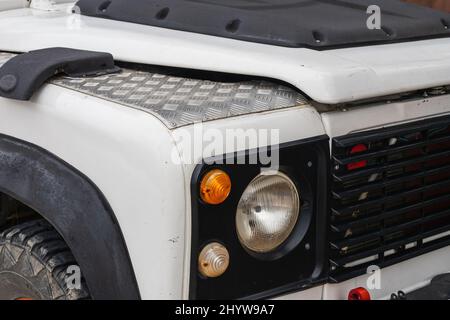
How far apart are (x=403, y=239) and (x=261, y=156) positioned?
0.62 meters

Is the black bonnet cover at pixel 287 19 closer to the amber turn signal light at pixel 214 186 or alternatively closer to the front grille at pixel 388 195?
the front grille at pixel 388 195

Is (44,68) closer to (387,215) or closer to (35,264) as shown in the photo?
(35,264)

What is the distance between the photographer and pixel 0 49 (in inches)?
103

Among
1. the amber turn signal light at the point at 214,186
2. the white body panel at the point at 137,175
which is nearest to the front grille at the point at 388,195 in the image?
the amber turn signal light at the point at 214,186

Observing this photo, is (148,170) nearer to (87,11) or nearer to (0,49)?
(0,49)

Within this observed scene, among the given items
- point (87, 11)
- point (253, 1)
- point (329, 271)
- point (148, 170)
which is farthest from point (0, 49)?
point (329, 271)

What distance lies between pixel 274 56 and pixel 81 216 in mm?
716

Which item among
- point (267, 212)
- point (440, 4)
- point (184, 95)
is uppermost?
point (440, 4)

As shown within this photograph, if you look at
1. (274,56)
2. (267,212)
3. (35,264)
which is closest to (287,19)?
(274,56)

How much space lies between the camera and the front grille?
2029 mm

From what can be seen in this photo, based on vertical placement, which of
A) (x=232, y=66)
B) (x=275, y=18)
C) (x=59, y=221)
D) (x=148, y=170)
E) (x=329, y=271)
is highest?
(x=275, y=18)

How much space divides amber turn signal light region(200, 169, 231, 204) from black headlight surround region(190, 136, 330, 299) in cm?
1

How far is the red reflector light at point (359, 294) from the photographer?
2.07 metres

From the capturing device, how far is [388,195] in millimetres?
2137
